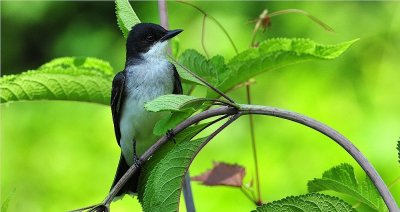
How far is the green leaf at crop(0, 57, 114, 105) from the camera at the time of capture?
1.11 meters

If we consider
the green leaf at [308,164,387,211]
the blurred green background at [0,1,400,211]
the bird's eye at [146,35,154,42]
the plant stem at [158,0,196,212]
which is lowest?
the green leaf at [308,164,387,211]

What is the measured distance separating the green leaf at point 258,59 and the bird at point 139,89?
1.34ft

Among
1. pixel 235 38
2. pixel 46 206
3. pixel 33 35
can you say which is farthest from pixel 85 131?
pixel 33 35

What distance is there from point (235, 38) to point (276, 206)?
216 cm

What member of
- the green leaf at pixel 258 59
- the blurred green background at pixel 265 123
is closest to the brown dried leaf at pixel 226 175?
the green leaf at pixel 258 59

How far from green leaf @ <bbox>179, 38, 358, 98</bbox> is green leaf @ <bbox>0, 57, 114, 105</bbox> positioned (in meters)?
0.15

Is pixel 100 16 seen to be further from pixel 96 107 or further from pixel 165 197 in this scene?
pixel 165 197

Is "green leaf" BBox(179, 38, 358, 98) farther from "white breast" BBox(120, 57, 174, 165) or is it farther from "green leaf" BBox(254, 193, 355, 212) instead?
"white breast" BBox(120, 57, 174, 165)

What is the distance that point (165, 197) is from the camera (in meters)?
0.83

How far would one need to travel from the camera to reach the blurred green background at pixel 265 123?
2.52 metres

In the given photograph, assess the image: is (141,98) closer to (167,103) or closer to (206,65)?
(206,65)

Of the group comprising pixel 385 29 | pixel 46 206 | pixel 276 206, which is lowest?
pixel 276 206

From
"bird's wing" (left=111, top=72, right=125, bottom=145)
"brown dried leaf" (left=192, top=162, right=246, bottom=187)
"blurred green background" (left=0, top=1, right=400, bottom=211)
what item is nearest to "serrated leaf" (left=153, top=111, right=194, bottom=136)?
"brown dried leaf" (left=192, top=162, right=246, bottom=187)

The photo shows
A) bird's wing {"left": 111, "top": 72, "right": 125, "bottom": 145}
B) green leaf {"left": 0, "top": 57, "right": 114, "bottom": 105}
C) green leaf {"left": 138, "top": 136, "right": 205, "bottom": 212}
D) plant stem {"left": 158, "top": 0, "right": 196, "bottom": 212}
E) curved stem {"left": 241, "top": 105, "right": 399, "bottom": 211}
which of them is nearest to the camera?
curved stem {"left": 241, "top": 105, "right": 399, "bottom": 211}
